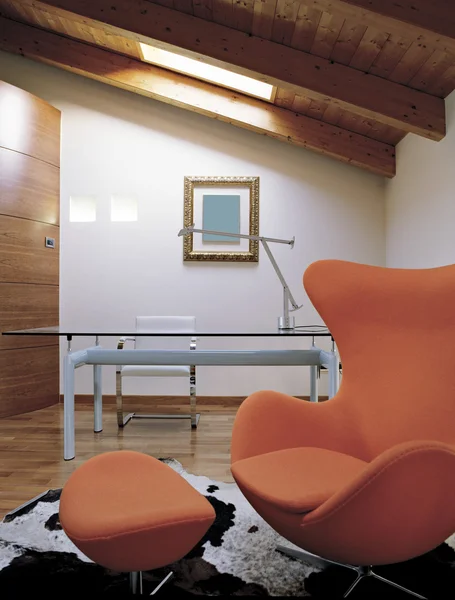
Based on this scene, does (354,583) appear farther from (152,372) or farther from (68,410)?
(152,372)

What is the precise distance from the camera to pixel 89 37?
135 inches

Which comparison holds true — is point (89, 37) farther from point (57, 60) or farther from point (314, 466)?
point (314, 466)

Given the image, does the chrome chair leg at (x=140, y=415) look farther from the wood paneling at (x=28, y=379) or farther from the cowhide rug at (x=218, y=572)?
the cowhide rug at (x=218, y=572)

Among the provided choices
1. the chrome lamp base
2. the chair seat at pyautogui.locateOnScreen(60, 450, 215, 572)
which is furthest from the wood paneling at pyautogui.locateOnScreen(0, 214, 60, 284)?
the chair seat at pyautogui.locateOnScreen(60, 450, 215, 572)

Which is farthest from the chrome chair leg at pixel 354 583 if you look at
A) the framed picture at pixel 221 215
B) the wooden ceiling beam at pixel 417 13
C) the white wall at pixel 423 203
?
the framed picture at pixel 221 215

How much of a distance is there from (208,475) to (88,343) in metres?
2.15

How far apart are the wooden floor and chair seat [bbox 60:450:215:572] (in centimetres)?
102

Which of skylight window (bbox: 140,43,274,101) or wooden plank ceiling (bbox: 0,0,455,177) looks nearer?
wooden plank ceiling (bbox: 0,0,455,177)

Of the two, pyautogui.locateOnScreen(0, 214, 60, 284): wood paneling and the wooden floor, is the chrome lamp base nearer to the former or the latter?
the wooden floor

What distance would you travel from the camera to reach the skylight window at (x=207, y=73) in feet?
11.1

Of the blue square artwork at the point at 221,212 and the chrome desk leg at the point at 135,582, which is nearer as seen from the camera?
the chrome desk leg at the point at 135,582

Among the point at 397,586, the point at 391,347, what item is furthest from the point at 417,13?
the point at 397,586

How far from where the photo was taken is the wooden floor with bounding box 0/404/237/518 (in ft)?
7.07

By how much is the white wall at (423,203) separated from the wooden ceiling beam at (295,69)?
0.20 m
